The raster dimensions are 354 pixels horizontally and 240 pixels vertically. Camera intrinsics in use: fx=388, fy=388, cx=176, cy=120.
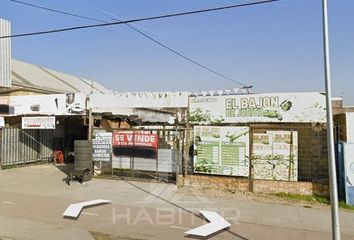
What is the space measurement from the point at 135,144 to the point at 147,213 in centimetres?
560

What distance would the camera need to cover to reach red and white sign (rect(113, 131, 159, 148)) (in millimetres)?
15766

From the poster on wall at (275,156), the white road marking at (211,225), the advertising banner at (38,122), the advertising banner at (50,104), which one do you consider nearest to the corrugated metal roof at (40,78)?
the advertising banner at (50,104)

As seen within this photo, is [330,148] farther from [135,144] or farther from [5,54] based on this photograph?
[5,54]

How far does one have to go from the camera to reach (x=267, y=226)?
9680 millimetres

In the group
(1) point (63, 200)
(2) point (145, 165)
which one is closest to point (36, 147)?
(2) point (145, 165)

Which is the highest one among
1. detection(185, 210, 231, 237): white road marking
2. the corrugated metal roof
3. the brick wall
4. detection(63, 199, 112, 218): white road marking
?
the corrugated metal roof

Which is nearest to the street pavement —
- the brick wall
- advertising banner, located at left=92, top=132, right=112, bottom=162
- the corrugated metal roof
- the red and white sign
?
the brick wall

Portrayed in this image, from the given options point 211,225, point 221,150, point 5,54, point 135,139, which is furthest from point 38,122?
point 211,225

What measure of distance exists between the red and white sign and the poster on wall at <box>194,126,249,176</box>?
6.43ft

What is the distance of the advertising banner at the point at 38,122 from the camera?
18.9 metres

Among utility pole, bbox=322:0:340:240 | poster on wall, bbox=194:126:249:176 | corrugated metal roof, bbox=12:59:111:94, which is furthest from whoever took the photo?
corrugated metal roof, bbox=12:59:111:94

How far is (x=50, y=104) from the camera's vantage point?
19.0 m

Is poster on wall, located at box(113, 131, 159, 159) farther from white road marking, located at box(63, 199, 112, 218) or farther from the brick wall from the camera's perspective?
white road marking, located at box(63, 199, 112, 218)

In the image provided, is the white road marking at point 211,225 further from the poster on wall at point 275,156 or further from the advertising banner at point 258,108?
the advertising banner at point 258,108
